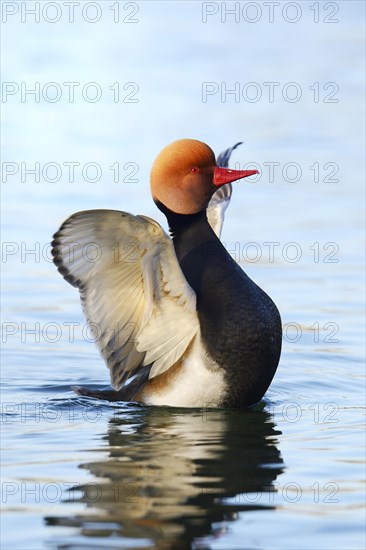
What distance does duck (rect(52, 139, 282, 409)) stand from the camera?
7.39 meters

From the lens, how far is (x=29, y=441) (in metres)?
7.16

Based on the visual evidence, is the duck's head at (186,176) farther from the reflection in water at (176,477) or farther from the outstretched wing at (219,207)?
the reflection in water at (176,477)

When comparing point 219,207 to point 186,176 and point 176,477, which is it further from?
point 176,477

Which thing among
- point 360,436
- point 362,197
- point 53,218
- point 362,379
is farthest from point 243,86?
point 360,436

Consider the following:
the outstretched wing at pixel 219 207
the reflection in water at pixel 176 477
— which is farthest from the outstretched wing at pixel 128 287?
the outstretched wing at pixel 219 207

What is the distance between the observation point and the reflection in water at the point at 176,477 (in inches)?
220

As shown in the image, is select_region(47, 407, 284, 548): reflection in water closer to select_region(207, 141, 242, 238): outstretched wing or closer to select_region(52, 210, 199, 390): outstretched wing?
select_region(52, 210, 199, 390): outstretched wing

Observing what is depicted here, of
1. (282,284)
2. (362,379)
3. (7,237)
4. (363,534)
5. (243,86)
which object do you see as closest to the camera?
(363,534)

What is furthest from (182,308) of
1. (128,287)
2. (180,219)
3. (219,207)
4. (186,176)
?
(219,207)

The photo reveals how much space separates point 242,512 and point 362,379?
313 centimetres

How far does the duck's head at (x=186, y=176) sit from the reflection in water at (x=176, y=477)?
3.93ft

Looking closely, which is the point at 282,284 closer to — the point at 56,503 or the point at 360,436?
the point at 360,436

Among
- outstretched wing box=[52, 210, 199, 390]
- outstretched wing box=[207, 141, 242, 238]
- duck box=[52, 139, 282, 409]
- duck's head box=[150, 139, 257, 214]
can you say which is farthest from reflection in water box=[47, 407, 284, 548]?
outstretched wing box=[207, 141, 242, 238]

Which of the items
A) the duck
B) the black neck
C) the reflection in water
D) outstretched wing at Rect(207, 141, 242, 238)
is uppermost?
outstretched wing at Rect(207, 141, 242, 238)
